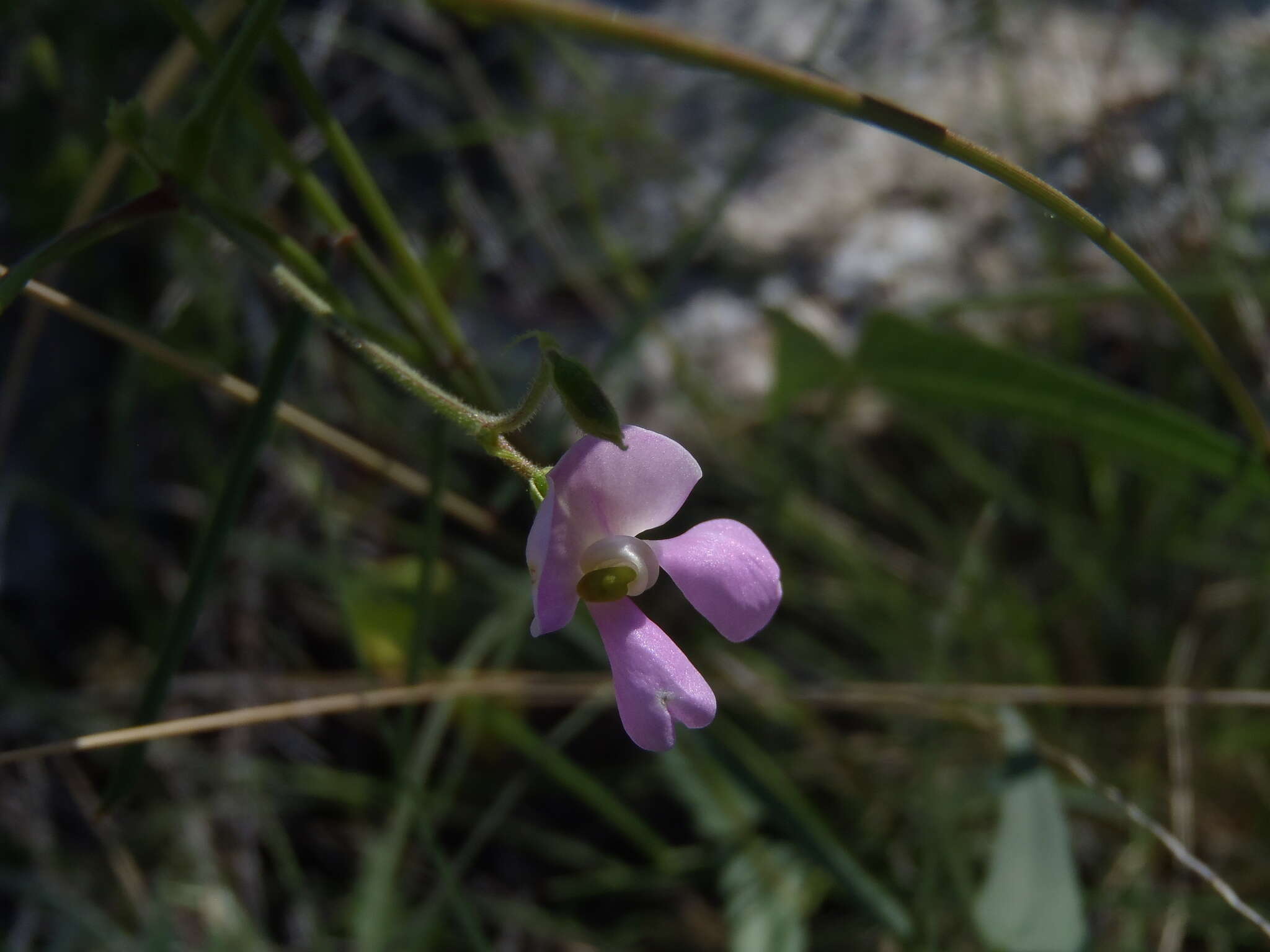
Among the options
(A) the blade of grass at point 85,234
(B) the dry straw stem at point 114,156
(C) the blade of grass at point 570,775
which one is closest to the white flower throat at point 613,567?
(A) the blade of grass at point 85,234

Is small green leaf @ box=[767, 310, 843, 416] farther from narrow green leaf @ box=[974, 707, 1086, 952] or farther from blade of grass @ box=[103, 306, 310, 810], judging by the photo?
blade of grass @ box=[103, 306, 310, 810]

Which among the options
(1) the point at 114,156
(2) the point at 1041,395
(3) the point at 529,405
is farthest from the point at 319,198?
(2) the point at 1041,395

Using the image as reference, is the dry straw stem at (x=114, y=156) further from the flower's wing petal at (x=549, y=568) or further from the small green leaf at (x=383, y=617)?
the flower's wing petal at (x=549, y=568)

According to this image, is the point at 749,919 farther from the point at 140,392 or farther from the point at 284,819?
the point at 140,392

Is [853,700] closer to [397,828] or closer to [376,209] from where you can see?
[397,828]

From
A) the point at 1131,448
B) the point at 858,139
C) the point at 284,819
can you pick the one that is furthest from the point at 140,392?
the point at 1131,448

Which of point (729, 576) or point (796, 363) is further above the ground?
point (796, 363)

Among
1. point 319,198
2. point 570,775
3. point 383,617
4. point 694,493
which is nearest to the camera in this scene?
point 319,198

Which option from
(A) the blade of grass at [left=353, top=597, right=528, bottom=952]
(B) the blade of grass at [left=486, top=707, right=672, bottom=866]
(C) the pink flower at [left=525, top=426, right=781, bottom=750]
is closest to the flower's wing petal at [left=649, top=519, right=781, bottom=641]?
(C) the pink flower at [left=525, top=426, right=781, bottom=750]
